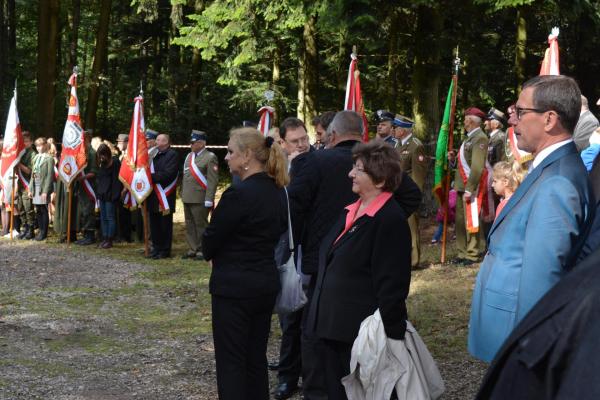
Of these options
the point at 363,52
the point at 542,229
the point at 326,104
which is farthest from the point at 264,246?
the point at 326,104

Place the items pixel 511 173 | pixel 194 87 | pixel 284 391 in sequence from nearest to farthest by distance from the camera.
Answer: pixel 284 391 < pixel 511 173 < pixel 194 87

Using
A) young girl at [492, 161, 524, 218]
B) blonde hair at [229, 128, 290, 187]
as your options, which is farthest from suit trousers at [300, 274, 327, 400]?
young girl at [492, 161, 524, 218]

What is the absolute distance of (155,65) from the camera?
30.3m

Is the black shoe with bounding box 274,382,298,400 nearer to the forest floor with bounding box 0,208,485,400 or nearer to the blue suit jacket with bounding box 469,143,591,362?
the forest floor with bounding box 0,208,485,400

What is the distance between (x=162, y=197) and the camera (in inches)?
575

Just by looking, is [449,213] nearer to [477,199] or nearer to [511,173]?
[477,199]

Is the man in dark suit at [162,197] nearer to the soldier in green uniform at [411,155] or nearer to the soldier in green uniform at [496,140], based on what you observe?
the soldier in green uniform at [411,155]

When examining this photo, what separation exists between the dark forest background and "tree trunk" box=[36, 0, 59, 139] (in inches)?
1.5

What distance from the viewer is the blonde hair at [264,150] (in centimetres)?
523

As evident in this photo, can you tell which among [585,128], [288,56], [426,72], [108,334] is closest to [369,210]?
[585,128]

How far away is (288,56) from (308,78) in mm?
3791

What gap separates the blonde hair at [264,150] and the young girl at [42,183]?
1194 cm

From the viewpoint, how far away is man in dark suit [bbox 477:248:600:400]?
5.42ft

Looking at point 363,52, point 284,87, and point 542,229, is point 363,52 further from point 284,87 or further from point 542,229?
point 542,229
